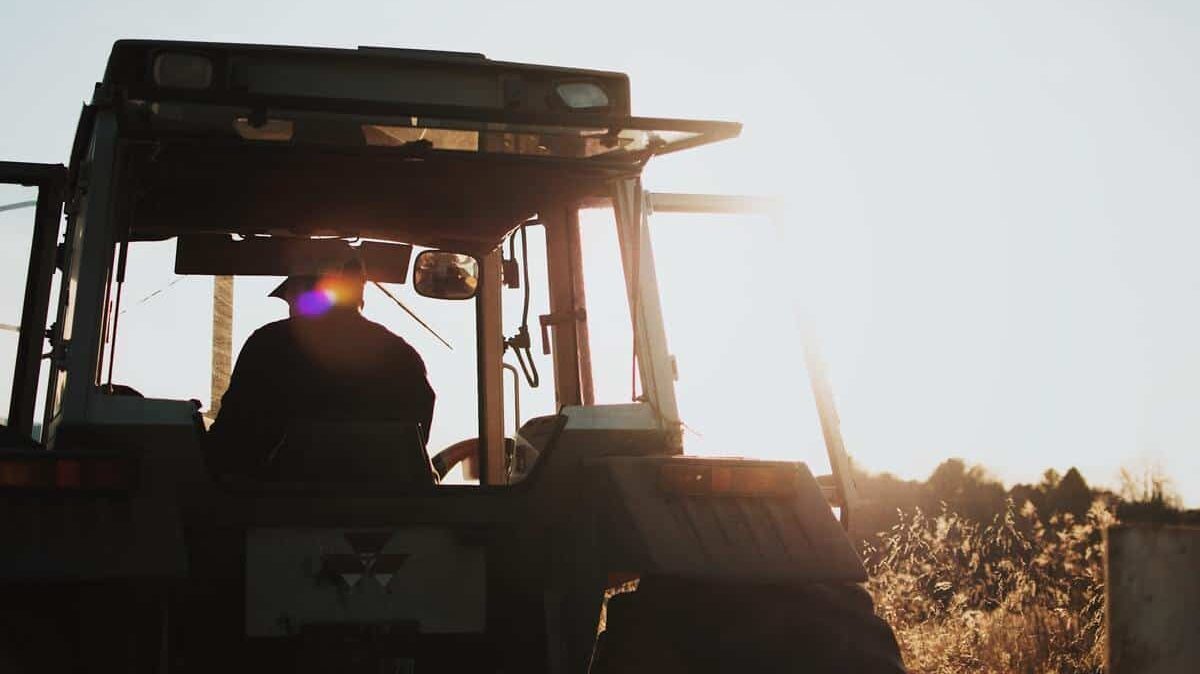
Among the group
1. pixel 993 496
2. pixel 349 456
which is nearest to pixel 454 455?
pixel 349 456

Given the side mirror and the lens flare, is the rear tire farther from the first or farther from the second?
the side mirror

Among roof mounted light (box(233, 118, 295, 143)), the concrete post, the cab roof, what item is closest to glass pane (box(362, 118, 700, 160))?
the cab roof

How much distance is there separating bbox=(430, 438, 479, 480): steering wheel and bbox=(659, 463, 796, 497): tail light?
76.5 inches

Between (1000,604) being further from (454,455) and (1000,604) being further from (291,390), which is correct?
(291,390)

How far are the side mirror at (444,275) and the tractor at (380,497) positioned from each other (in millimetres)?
870

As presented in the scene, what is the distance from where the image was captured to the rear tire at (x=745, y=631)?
3.62 m

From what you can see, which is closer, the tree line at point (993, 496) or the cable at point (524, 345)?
the cable at point (524, 345)

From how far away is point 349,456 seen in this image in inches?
165

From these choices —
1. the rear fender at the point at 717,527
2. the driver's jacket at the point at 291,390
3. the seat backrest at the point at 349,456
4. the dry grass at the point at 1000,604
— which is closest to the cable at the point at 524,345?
the driver's jacket at the point at 291,390

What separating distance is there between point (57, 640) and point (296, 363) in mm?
1270

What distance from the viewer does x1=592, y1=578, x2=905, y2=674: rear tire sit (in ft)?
11.9

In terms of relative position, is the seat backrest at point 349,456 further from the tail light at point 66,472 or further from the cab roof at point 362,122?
the cab roof at point 362,122

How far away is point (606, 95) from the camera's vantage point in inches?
165

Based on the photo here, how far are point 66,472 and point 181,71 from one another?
105cm
